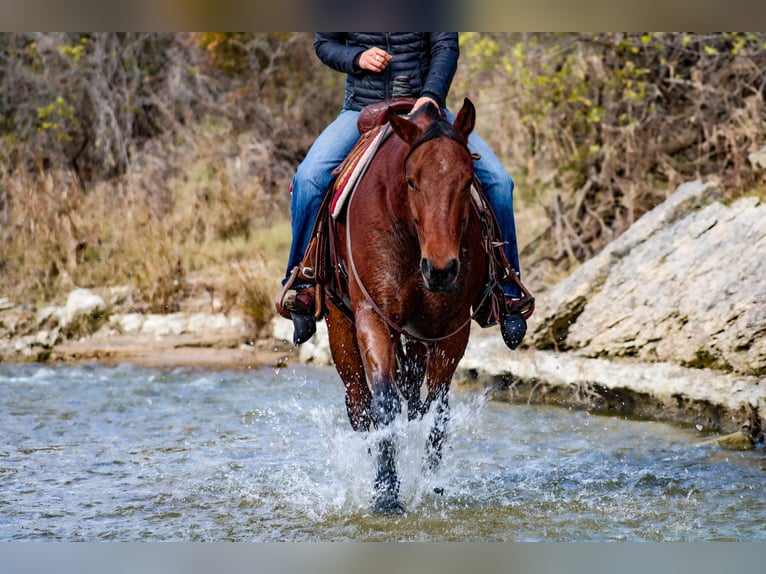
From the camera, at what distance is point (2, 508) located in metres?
6.04

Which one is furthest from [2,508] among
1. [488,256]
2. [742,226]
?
[742,226]

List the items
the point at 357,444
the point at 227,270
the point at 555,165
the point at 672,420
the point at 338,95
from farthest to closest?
the point at 338,95
the point at 555,165
the point at 227,270
the point at 672,420
the point at 357,444

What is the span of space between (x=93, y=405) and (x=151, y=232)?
3.61m

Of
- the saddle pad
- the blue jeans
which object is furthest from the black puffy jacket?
the saddle pad

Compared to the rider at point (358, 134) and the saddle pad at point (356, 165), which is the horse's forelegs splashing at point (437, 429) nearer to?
the rider at point (358, 134)

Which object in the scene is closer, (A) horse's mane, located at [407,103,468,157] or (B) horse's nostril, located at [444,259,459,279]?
(B) horse's nostril, located at [444,259,459,279]

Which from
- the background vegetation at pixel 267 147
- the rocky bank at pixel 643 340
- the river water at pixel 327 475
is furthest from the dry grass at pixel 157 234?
the river water at pixel 327 475

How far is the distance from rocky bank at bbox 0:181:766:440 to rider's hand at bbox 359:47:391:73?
343cm

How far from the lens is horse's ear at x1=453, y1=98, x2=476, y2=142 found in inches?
193

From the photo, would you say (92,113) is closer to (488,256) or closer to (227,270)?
(227,270)

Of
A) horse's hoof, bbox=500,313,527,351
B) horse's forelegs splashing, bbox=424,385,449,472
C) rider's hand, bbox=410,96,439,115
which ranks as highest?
rider's hand, bbox=410,96,439,115

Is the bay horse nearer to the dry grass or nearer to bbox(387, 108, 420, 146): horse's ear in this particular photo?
bbox(387, 108, 420, 146): horse's ear

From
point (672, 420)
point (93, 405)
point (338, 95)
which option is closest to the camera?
point (672, 420)

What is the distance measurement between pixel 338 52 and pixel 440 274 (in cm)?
180
